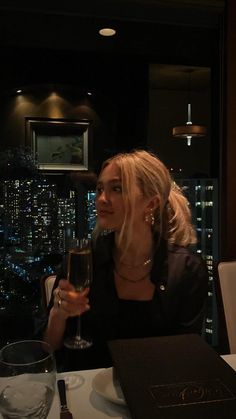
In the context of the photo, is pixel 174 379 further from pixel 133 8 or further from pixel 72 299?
pixel 133 8

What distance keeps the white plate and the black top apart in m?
0.31

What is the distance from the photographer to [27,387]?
0.72m

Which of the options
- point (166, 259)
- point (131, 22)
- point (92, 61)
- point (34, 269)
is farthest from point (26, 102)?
point (166, 259)

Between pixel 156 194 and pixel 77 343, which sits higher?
pixel 156 194

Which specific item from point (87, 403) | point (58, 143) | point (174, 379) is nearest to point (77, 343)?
point (87, 403)

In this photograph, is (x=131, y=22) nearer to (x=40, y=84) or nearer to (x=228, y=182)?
(x=40, y=84)

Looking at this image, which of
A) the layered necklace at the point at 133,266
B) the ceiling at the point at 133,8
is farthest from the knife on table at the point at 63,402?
the ceiling at the point at 133,8

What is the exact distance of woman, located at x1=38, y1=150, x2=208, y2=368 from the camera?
135cm

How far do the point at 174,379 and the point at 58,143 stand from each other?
78.7 inches

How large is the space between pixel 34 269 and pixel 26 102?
40.5 inches

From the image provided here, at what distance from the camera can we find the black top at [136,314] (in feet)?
4.42

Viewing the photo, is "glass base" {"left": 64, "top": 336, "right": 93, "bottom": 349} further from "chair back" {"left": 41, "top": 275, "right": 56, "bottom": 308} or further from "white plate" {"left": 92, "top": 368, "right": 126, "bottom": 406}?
"chair back" {"left": 41, "top": 275, "right": 56, "bottom": 308}

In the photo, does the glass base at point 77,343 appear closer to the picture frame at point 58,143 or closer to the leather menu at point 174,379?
the leather menu at point 174,379

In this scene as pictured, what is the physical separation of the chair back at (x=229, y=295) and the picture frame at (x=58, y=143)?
1.27 metres
